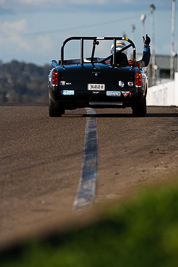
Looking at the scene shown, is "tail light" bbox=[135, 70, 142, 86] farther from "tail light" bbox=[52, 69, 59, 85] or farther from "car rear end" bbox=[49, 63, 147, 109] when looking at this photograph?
"tail light" bbox=[52, 69, 59, 85]

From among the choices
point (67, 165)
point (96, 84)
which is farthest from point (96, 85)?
point (67, 165)

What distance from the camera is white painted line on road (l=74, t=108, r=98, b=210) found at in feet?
17.8

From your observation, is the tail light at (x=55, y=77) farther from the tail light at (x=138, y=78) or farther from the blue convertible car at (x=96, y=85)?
the tail light at (x=138, y=78)

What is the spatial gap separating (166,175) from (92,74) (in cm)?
802

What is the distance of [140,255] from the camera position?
112 inches

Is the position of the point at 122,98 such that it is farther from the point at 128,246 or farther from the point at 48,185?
the point at 128,246

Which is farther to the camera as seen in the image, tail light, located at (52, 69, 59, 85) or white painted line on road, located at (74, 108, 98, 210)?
tail light, located at (52, 69, 59, 85)

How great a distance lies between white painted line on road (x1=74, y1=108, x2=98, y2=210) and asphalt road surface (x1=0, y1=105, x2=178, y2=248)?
0.01 m

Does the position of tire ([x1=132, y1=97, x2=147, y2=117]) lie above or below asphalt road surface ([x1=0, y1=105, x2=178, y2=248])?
below

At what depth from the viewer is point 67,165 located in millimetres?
7574

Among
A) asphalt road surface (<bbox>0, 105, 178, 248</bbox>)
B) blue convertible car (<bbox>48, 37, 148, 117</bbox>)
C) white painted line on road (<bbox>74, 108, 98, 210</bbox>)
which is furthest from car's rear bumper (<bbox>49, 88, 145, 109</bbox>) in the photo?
white painted line on road (<bbox>74, 108, 98, 210</bbox>)

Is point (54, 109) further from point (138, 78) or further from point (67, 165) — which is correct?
point (67, 165)

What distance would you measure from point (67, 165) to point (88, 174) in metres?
0.73

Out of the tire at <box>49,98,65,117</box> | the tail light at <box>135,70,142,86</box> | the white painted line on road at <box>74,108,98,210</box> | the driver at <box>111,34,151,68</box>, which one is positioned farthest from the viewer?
the driver at <box>111,34,151,68</box>
